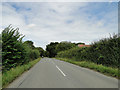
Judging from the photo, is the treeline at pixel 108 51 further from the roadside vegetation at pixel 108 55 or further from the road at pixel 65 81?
the road at pixel 65 81

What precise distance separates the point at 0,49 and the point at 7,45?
1.14 m

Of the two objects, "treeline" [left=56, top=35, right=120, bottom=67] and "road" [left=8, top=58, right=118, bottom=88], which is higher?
"treeline" [left=56, top=35, right=120, bottom=67]

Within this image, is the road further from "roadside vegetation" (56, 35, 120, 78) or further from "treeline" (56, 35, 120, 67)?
"treeline" (56, 35, 120, 67)

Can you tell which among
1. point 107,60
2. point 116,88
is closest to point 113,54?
point 107,60

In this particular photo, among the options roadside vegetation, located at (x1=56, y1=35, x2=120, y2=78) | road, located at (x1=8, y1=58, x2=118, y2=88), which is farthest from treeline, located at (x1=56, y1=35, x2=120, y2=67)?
road, located at (x1=8, y1=58, x2=118, y2=88)

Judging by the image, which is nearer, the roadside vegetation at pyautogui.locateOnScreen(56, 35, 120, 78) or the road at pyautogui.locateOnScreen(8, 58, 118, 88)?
the road at pyautogui.locateOnScreen(8, 58, 118, 88)

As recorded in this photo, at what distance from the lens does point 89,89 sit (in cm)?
493

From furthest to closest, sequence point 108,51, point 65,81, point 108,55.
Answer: point 108,51, point 108,55, point 65,81

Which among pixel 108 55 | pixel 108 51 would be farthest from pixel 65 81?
pixel 108 51

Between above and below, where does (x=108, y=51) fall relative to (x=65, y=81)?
above

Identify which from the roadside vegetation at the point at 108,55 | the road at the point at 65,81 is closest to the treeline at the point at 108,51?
the roadside vegetation at the point at 108,55

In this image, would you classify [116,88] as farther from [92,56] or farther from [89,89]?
[92,56]

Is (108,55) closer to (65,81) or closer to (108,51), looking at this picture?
(108,51)

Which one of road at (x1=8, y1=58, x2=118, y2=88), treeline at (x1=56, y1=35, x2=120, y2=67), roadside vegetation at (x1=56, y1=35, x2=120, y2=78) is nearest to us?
road at (x1=8, y1=58, x2=118, y2=88)
